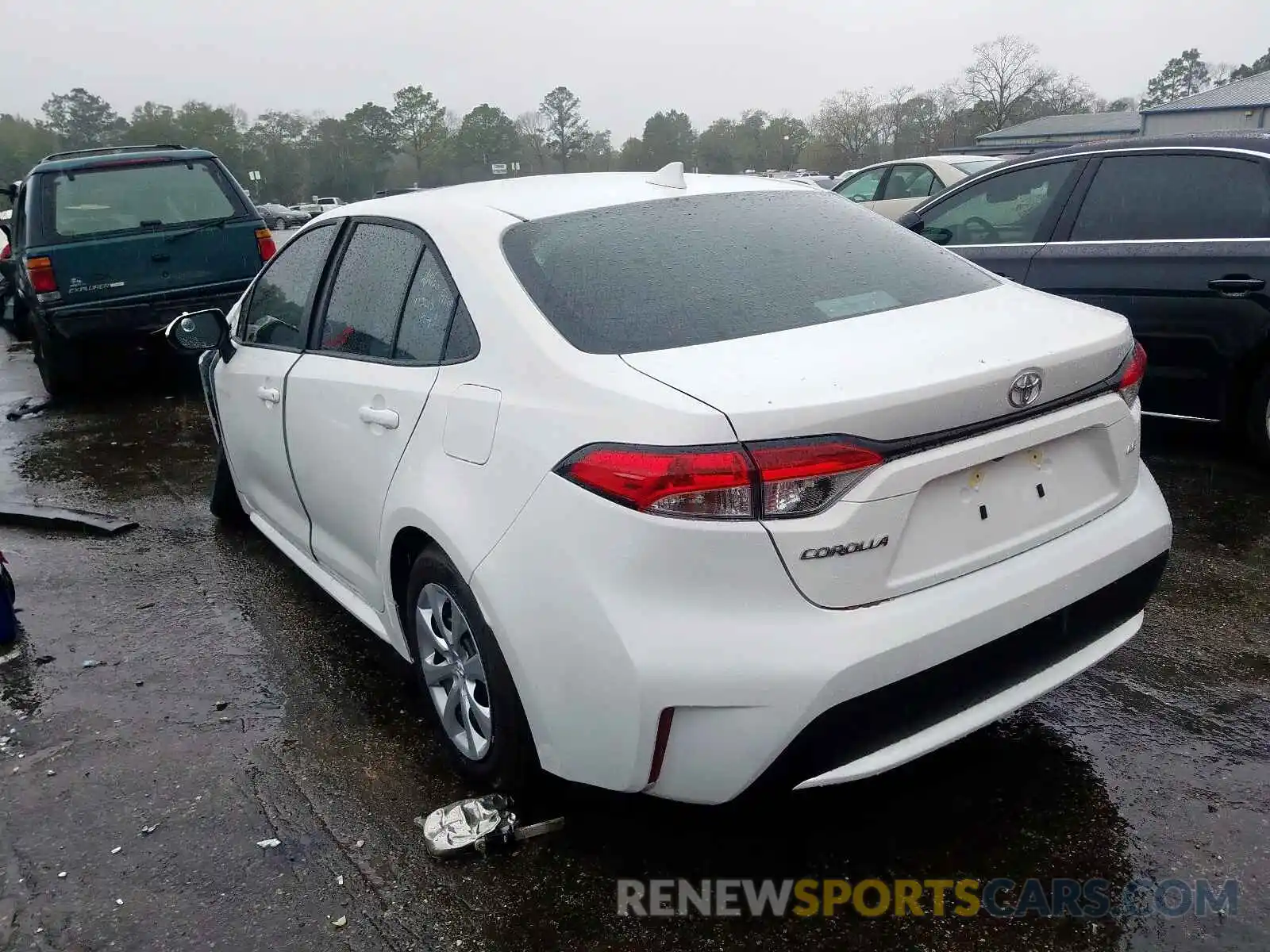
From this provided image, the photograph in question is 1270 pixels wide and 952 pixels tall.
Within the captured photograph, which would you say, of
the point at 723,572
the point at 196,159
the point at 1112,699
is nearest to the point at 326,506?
the point at 723,572

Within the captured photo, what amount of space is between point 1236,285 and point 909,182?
822 cm

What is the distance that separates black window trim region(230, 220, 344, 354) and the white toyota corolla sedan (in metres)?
0.49

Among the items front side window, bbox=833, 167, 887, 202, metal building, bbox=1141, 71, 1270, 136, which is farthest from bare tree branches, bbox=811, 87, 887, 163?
front side window, bbox=833, 167, 887, 202

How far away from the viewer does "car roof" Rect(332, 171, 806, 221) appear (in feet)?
9.77

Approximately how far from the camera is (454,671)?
2729 mm

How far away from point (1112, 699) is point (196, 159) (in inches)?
322

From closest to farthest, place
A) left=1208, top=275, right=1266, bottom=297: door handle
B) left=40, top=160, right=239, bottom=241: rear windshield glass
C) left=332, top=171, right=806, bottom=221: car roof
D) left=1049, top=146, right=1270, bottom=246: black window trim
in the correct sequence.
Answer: left=332, top=171, right=806, bottom=221: car roof
left=1208, top=275, right=1266, bottom=297: door handle
left=1049, top=146, right=1270, bottom=246: black window trim
left=40, top=160, right=239, bottom=241: rear windshield glass

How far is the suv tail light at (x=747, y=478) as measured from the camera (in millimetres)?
1986

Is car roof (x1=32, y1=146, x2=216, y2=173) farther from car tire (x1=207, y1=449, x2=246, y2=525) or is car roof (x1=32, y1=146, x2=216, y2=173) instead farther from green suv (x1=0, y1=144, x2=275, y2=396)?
car tire (x1=207, y1=449, x2=246, y2=525)

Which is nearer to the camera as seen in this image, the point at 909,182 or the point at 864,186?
the point at 909,182

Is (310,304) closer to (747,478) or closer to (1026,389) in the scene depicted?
(747,478)

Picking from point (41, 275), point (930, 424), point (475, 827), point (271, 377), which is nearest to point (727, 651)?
point (930, 424)

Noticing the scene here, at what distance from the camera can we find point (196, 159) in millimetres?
8516

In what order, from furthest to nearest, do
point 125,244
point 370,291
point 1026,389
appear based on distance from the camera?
point 125,244
point 370,291
point 1026,389
